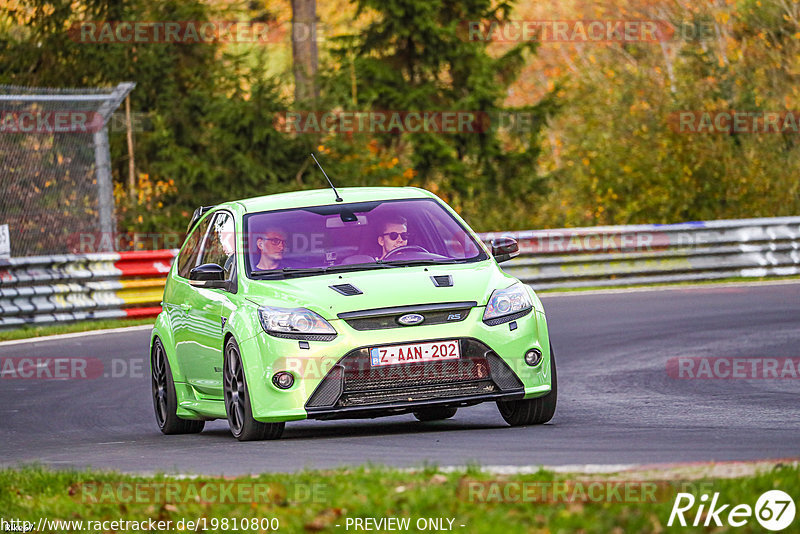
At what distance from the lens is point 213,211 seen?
1145 cm

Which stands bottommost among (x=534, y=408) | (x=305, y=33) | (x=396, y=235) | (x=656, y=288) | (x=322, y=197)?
(x=656, y=288)

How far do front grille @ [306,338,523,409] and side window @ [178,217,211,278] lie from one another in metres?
2.55

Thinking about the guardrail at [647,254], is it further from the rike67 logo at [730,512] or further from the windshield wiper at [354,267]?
the rike67 logo at [730,512]

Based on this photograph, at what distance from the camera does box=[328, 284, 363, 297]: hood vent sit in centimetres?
922

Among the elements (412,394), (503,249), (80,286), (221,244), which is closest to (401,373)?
(412,394)

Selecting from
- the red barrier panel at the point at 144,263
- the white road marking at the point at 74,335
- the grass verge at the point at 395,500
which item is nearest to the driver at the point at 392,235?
the grass verge at the point at 395,500

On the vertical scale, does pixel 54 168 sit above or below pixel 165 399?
above

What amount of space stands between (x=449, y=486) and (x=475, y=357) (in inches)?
Answer: 106

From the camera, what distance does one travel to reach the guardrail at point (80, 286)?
19.1 metres

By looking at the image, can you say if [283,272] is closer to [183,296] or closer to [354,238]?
[354,238]

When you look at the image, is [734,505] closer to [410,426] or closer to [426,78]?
[410,426]

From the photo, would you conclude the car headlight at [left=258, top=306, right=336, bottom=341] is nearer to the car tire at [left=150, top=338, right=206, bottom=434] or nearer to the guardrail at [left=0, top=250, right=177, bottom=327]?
the car tire at [left=150, top=338, right=206, bottom=434]

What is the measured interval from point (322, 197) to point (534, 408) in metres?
2.23

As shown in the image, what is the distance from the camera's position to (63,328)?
19.0 meters
